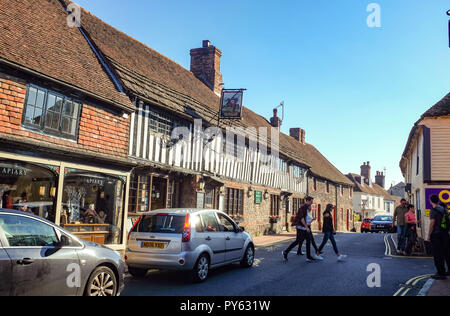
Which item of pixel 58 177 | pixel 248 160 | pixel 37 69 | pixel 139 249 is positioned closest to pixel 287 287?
pixel 139 249

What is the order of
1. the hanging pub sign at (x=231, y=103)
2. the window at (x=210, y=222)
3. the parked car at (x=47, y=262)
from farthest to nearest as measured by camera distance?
1. the hanging pub sign at (x=231, y=103)
2. the window at (x=210, y=222)
3. the parked car at (x=47, y=262)

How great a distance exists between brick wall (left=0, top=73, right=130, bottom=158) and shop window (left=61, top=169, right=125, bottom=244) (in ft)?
2.65

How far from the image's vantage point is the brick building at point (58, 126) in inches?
328

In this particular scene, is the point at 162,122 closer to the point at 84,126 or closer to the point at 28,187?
the point at 84,126

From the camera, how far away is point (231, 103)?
54.5 feet

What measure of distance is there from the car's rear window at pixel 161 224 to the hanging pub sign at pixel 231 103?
9.32 metres

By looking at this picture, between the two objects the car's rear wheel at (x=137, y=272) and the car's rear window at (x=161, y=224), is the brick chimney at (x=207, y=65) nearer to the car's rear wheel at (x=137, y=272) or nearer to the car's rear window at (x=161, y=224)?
the car's rear window at (x=161, y=224)

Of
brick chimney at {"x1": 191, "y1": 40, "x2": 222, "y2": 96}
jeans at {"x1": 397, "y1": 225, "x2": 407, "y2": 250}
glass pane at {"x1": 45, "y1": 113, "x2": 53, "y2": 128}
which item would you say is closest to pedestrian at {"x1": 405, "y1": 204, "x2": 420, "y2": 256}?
jeans at {"x1": 397, "y1": 225, "x2": 407, "y2": 250}

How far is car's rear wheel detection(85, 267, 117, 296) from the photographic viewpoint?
17.5 feet

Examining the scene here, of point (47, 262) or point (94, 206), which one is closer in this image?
point (47, 262)

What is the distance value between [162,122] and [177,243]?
22.4 ft

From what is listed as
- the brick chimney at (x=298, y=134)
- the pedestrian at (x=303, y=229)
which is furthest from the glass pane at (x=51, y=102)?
the brick chimney at (x=298, y=134)

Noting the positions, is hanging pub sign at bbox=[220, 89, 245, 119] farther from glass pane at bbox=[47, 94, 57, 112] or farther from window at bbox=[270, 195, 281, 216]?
window at bbox=[270, 195, 281, 216]

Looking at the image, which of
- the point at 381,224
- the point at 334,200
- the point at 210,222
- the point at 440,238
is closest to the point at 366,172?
the point at 334,200
